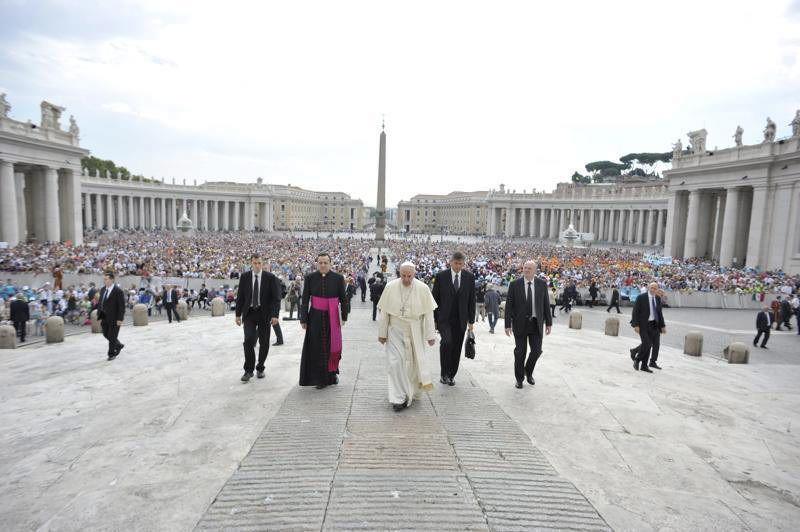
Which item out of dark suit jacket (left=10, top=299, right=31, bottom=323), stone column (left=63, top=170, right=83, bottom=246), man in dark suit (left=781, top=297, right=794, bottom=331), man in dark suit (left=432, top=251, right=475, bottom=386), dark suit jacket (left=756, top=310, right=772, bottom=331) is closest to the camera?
man in dark suit (left=432, top=251, right=475, bottom=386)

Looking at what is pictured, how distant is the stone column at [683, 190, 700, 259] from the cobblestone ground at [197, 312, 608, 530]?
41.2 metres

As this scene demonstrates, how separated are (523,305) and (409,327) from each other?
5.96ft

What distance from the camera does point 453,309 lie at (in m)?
5.78

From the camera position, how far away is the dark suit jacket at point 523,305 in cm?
604

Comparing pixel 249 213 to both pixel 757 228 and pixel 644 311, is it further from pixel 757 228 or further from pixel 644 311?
pixel 644 311

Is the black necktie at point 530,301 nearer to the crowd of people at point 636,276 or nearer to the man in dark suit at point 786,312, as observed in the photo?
the crowd of people at point 636,276

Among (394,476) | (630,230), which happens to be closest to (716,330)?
(394,476)

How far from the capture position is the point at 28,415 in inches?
199

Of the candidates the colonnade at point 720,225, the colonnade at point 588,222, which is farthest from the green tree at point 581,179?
the colonnade at point 720,225

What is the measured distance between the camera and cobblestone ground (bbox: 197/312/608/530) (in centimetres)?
295

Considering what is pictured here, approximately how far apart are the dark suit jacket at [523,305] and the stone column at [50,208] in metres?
40.5

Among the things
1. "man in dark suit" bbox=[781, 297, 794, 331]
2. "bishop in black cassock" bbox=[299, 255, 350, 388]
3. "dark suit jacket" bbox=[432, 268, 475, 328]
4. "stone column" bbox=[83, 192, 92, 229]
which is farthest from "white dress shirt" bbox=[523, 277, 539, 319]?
"stone column" bbox=[83, 192, 92, 229]

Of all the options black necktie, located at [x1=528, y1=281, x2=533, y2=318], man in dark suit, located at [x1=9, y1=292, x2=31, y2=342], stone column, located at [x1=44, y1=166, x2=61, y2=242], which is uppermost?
stone column, located at [x1=44, y1=166, x2=61, y2=242]

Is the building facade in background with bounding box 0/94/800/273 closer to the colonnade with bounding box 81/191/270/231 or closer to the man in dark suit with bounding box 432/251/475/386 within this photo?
the colonnade with bounding box 81/191/270/231
